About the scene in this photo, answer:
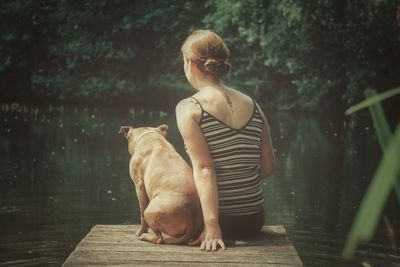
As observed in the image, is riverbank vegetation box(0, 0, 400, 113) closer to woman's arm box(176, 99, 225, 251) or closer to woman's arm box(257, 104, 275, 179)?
woman's arm box(257, 104, 275, 179)

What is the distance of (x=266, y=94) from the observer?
3653cm

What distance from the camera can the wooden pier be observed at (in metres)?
3.08

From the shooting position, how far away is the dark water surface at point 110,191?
6594mm

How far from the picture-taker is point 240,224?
3727 mm

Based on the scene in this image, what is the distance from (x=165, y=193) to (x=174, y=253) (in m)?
0.32

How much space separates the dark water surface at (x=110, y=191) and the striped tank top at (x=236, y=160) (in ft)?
3.69

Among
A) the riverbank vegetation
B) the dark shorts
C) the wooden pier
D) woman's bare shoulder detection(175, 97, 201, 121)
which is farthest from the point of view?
the riverbank vegetation

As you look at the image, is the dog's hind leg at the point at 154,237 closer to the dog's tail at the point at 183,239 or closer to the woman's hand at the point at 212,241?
the dog's tail at the point at 183,239

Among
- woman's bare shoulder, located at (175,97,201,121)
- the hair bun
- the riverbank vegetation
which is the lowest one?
woman's bare shoulder, located at (175,97,201,121)

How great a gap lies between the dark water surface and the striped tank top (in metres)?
1.13

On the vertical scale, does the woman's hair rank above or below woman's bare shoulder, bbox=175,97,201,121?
above

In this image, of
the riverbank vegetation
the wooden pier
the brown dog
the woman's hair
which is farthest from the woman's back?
the riverbank vegetation

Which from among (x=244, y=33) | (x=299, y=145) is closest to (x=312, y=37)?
(x=244, y=33)

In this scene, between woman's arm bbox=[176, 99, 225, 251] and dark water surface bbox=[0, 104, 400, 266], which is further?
dark water surface bbox=[0, 104, 400, 266]
